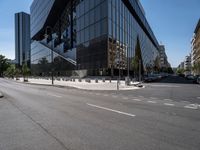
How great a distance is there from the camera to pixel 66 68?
274 feet

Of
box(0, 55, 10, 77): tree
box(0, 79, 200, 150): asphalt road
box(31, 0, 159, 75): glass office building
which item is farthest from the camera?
box(0, 55, 10, 77): tree

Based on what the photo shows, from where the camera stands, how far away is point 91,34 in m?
68.5

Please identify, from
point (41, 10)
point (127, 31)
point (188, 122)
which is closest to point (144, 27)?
point (127, 31)

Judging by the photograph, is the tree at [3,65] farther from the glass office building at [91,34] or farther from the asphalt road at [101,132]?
the asphalt road at [101,132]

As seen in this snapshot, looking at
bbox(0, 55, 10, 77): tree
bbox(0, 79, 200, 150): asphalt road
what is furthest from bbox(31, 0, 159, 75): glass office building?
bbox(0, 55, 10, 77): tree

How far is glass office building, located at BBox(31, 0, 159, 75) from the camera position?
2488 inches

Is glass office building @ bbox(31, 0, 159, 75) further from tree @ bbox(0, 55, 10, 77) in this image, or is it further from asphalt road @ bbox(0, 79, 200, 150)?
tree @ bbox(0, 55, 10, 77)

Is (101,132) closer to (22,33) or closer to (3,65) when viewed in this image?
(3,65)

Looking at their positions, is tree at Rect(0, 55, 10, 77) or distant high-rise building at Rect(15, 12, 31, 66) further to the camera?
distant high-rise building at Rect(15, 12, 31, 66)

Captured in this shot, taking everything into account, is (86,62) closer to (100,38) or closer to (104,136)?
(100,38)

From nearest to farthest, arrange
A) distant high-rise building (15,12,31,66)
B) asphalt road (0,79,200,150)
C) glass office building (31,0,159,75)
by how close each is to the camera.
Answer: asphalt road (0,79,200,150)
glass office building (31,0,159,75)
distant high-rise building (15,12,31,66)

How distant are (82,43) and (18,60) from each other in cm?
13130

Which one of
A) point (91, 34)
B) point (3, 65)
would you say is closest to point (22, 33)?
point (3, 65)

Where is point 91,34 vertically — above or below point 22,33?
below
